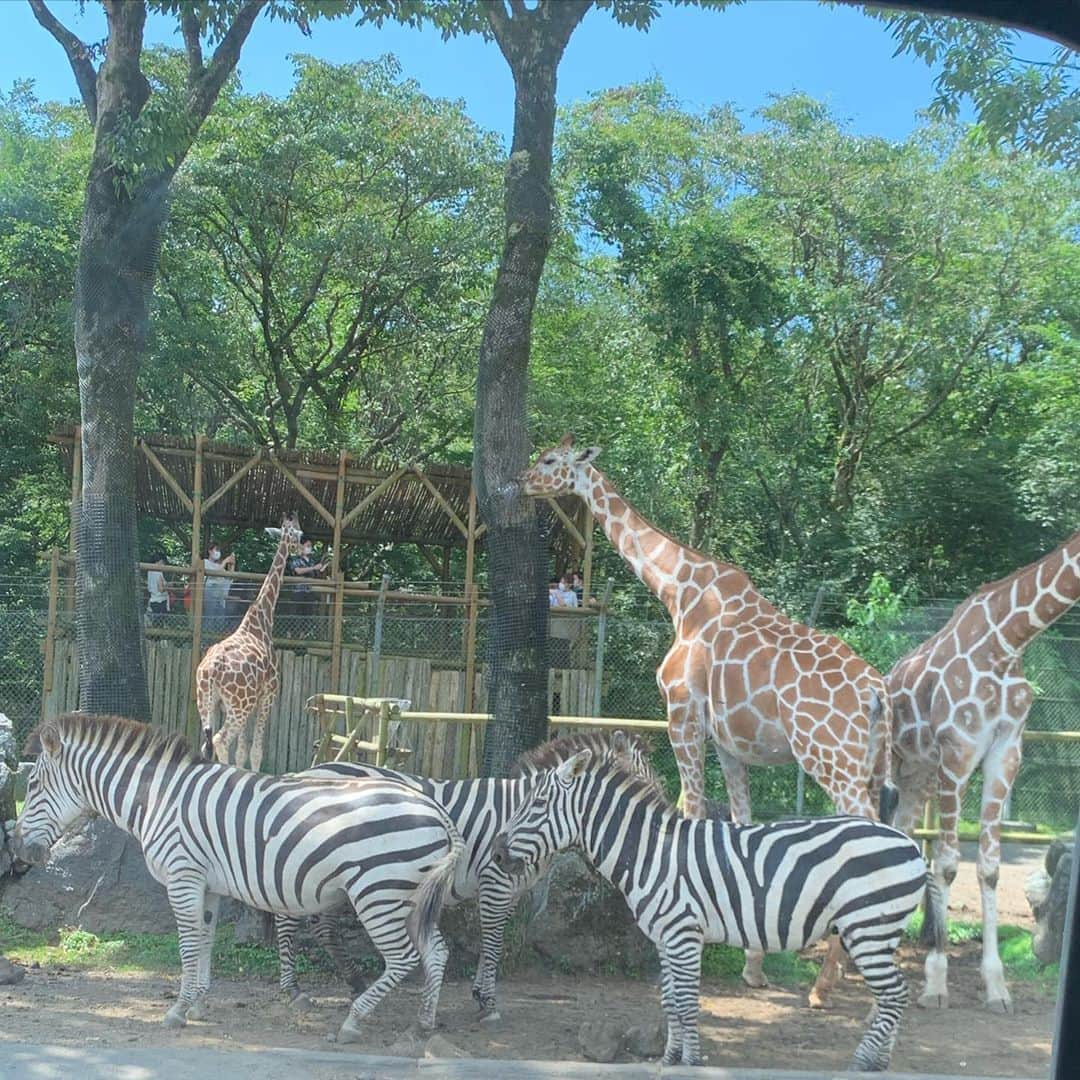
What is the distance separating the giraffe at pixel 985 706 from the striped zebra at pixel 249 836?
2.75 m

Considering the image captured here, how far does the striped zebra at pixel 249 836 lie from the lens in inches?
224

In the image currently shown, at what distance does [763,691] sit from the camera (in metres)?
6.81

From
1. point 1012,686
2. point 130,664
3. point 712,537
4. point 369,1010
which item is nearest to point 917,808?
point 1012,686

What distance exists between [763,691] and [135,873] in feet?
13.4

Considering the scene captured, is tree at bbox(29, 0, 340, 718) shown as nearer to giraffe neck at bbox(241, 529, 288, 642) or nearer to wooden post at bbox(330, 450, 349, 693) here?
giraffe neck at bbox(241, 529, 288, 642)

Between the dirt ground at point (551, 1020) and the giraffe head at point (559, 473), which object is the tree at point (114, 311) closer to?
the dirt ground at point (551, 1020)

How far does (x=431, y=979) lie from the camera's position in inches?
224

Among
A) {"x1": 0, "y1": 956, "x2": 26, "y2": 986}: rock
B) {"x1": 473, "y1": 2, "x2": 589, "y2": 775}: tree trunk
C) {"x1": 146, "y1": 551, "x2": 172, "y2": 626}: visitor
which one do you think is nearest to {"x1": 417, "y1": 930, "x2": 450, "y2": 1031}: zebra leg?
{"x1": 473, "y1": 2, "x2": 589, "y2": 775}: tree trunk

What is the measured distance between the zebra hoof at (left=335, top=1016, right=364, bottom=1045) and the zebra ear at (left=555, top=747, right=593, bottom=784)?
58.9 inches

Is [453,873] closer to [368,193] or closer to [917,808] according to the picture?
[917,808]

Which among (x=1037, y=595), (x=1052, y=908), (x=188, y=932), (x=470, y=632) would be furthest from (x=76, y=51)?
(x=1052, y=908)

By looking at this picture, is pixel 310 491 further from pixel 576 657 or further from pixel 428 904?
pixel 428 904

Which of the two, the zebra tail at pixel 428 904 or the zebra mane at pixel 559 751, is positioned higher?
the zebra mane at pixel 559 751

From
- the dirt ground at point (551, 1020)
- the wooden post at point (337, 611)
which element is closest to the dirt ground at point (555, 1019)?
the dirt ground at point (551, 1020)
